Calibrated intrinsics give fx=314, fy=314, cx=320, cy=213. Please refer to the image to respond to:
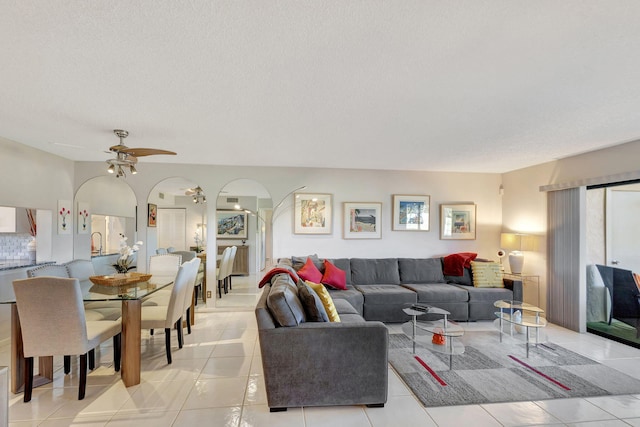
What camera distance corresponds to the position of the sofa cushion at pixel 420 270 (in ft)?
16.9

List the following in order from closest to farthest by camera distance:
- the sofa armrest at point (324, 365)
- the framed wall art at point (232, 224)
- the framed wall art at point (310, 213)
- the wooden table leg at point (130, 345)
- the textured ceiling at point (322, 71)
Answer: the textured ceiling at point (322, 71) < the sofa armrest at point (324, 365) < the wooden table leg at point (130, 345) < the framed wall art at point (310, 213) < the framed wall art at point (232, 224)

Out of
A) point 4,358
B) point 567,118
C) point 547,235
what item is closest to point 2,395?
point 4,358

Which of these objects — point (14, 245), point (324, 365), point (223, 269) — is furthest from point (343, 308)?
Answer: point (14, 245)

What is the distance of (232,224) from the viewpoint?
868 cm

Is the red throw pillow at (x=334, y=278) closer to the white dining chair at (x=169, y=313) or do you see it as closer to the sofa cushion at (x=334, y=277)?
the sofa cushion at (x=334, y=277)

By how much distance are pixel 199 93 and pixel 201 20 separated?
2.98 feet

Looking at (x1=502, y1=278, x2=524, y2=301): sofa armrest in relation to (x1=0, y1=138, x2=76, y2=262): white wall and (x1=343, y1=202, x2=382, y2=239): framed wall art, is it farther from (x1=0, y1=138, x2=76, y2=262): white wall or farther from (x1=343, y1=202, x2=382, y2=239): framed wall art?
(x1=0, y1=138, x2=76, y2=262): white wall

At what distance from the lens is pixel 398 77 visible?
83.2 inches

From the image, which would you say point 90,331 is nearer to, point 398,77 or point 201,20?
point 201,20

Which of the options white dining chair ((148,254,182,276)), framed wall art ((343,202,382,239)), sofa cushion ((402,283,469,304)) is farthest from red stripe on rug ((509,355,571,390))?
white dining chair ((148,254,182,276))

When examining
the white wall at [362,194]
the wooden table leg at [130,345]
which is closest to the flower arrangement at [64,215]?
the white wall at [362,194]

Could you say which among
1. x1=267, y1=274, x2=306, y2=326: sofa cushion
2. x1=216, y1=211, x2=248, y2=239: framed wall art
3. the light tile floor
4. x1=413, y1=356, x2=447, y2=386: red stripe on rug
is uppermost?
x1=216, y1=211, x2=248, y2=239: framed wall art

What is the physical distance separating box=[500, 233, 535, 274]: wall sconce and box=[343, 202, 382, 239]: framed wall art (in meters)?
2.05

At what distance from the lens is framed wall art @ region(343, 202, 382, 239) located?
5434 mm
